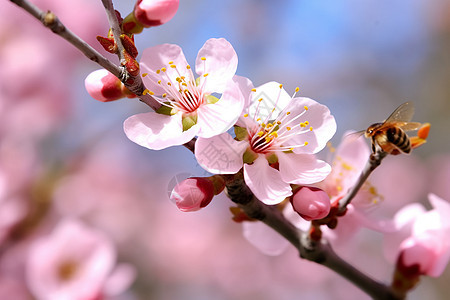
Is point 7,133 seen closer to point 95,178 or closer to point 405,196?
point 95,178

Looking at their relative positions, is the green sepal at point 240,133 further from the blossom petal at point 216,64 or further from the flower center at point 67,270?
the flower center at point 67,270

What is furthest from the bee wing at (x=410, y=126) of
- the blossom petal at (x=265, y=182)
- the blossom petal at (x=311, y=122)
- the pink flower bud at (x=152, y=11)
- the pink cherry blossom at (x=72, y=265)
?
the pink cherry blossom at (x=72, y=265)

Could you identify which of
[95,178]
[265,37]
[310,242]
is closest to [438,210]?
[310,242]

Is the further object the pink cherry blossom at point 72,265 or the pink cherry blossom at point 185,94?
the pink cherry blossom at point 72,265

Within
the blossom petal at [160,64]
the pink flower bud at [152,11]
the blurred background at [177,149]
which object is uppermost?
the pink flower bud at [152,11]

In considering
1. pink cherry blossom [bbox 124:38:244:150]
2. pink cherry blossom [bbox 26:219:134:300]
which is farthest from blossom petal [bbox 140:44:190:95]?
pink cherry blossom [bbox 26:219:134:300]

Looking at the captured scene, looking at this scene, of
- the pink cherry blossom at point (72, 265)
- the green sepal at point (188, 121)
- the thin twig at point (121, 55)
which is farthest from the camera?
the pink cherry blossom at point (72, 265)
